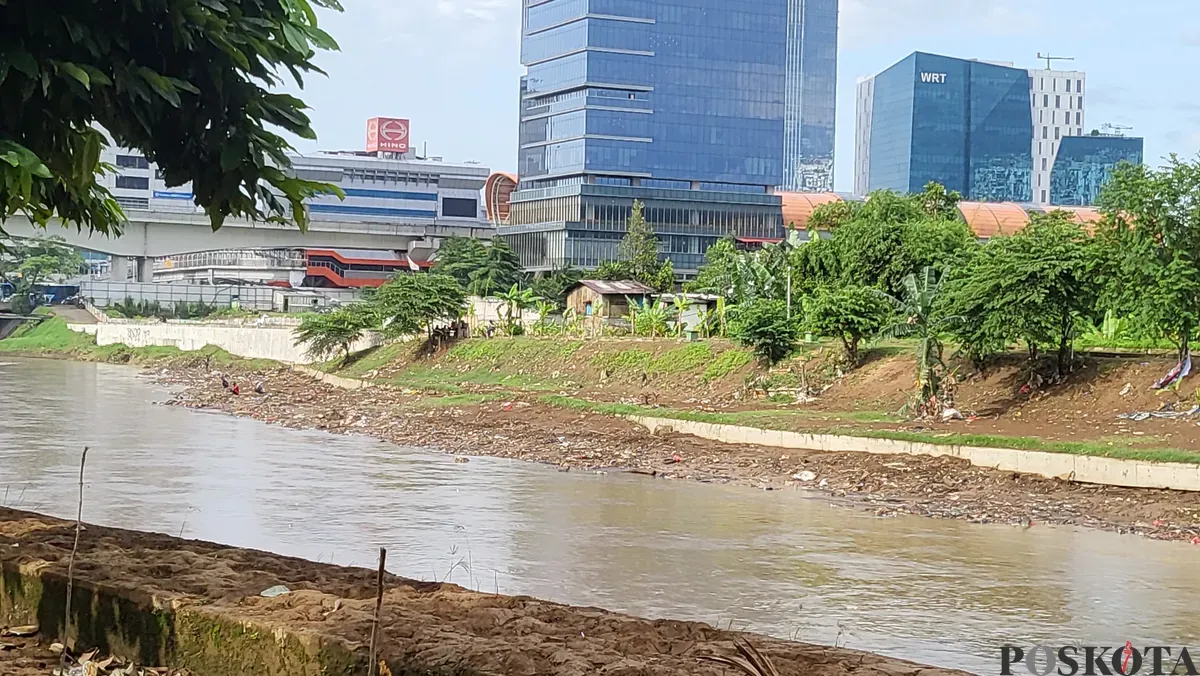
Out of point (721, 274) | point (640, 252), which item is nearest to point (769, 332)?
point (721, 274)

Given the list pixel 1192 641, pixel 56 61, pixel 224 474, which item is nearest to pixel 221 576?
pixel 56 61

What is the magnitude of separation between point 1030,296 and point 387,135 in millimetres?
129737

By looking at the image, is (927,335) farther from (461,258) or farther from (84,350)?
(84,350)

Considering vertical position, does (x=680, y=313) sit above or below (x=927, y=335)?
above

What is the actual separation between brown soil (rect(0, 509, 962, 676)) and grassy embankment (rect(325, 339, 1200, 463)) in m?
14.9

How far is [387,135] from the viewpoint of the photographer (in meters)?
148

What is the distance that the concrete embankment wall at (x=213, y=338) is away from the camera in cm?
5572

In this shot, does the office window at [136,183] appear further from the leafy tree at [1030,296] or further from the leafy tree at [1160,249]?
the leafy tree at [1160,249]

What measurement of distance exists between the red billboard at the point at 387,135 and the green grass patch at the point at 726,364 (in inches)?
4627

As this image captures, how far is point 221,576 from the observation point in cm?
623

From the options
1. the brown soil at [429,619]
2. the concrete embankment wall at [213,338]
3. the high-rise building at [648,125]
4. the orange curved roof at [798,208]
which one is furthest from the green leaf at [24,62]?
the orange curved roof at [798,208]

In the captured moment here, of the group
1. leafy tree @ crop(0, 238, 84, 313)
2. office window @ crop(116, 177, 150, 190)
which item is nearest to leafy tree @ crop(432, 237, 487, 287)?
leafy tree @ crop(0, 238, 84, 313)

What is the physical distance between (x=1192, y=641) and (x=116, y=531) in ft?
27.5

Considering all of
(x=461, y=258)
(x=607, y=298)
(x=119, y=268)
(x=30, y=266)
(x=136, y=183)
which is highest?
(x=136, y=183)
